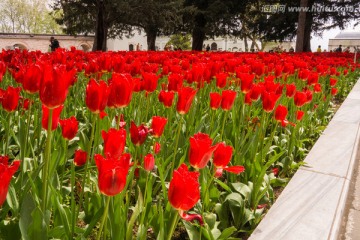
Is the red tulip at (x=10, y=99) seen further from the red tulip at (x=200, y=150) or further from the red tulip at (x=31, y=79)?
the red tulip at (x=200, y=150)

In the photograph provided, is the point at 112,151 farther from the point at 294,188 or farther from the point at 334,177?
the point at 334,177

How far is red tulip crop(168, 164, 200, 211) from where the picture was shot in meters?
1.03

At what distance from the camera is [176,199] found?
3.46 feet

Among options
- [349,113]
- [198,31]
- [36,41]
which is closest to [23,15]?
[36,41]

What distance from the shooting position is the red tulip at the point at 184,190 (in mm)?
1026

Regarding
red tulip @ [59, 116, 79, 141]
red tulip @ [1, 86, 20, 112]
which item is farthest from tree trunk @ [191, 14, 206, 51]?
red tulip @ [59, 116, 79, 141]

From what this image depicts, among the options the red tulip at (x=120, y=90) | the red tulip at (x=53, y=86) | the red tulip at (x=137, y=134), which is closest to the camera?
the red tulip at (x=53, y=86)

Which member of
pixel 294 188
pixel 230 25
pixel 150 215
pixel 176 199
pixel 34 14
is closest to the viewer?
pixel 176 199

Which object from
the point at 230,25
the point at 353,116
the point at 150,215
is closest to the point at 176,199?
the point at 150,215

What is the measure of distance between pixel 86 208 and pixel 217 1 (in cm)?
2415

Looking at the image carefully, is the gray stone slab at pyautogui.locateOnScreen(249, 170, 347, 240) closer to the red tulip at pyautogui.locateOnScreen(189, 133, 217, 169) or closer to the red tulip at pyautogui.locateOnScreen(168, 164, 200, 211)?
the red tulip at pyautogui.locateOnScreen(189, 133, 217, 169)

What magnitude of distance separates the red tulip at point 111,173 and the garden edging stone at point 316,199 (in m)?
0.99

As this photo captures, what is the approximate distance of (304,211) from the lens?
6.82ft

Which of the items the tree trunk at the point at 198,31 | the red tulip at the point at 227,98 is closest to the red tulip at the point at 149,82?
the red tulip at the point at 227,98
